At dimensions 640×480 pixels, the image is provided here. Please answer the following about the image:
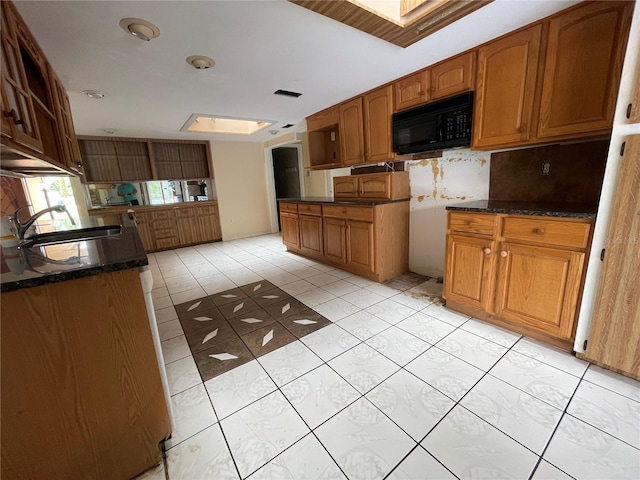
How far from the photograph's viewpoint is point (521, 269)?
70.9 inches

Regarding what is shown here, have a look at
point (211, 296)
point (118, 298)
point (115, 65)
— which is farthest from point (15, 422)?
point (115, 65)

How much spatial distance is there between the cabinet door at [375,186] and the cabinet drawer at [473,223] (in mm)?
963

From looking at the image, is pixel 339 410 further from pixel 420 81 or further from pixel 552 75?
pixel 420 81

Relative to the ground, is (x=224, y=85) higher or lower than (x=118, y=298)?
higher

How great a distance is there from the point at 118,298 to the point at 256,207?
517cm

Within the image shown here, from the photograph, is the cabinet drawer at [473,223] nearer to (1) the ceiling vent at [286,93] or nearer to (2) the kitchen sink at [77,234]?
(1) the ceiling vent at [286,93]

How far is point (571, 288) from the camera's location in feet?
5.29

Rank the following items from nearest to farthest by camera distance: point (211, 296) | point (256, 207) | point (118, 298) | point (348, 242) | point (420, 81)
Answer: point (118, 298) < point (420, 81) < point (211, 296) < point (348, 242) < point (256, 207)

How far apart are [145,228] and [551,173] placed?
5.78 m

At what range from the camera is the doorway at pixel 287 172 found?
20.8ft

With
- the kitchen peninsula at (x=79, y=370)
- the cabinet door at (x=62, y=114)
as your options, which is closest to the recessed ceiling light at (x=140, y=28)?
the cabinet door at (x=62, y=114)

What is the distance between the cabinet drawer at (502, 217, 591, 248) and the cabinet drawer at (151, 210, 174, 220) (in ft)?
17.4

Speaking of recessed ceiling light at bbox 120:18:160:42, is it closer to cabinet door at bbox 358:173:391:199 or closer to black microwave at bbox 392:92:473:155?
black microwave at bbox 392:92:473:155

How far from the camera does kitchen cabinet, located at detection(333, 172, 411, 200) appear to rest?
297 centimetres
